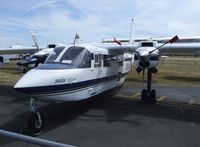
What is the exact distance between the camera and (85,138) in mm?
8844

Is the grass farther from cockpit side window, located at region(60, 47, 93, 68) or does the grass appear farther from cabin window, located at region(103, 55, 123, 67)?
cockpit side window, located at region(60, 47, 93, 68)

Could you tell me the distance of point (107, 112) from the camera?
12703 mm

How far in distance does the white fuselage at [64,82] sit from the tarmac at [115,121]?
0.92 meters

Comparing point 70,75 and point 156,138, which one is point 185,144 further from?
point 70,75

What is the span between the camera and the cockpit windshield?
11.3 m

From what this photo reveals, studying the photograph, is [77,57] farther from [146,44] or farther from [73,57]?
[146,44]

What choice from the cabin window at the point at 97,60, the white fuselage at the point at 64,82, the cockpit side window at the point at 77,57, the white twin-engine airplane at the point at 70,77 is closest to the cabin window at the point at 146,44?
the white twin-engine airplane at the point at 70,77

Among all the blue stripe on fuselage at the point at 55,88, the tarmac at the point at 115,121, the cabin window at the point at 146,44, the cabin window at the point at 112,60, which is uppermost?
the cabin window at the point at 146,44

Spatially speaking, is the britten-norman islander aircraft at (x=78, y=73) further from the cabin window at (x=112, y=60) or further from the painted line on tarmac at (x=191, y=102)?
the painted line on tarmac at (x=191, y=102)

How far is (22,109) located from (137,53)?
18.0 feet

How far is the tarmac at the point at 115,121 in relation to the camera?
28.7ft

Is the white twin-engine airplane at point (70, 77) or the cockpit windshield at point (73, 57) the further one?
the cockpit windshield at point (73, 57)

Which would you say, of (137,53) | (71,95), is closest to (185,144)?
(71,95)

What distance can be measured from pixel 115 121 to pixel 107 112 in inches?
64.9
